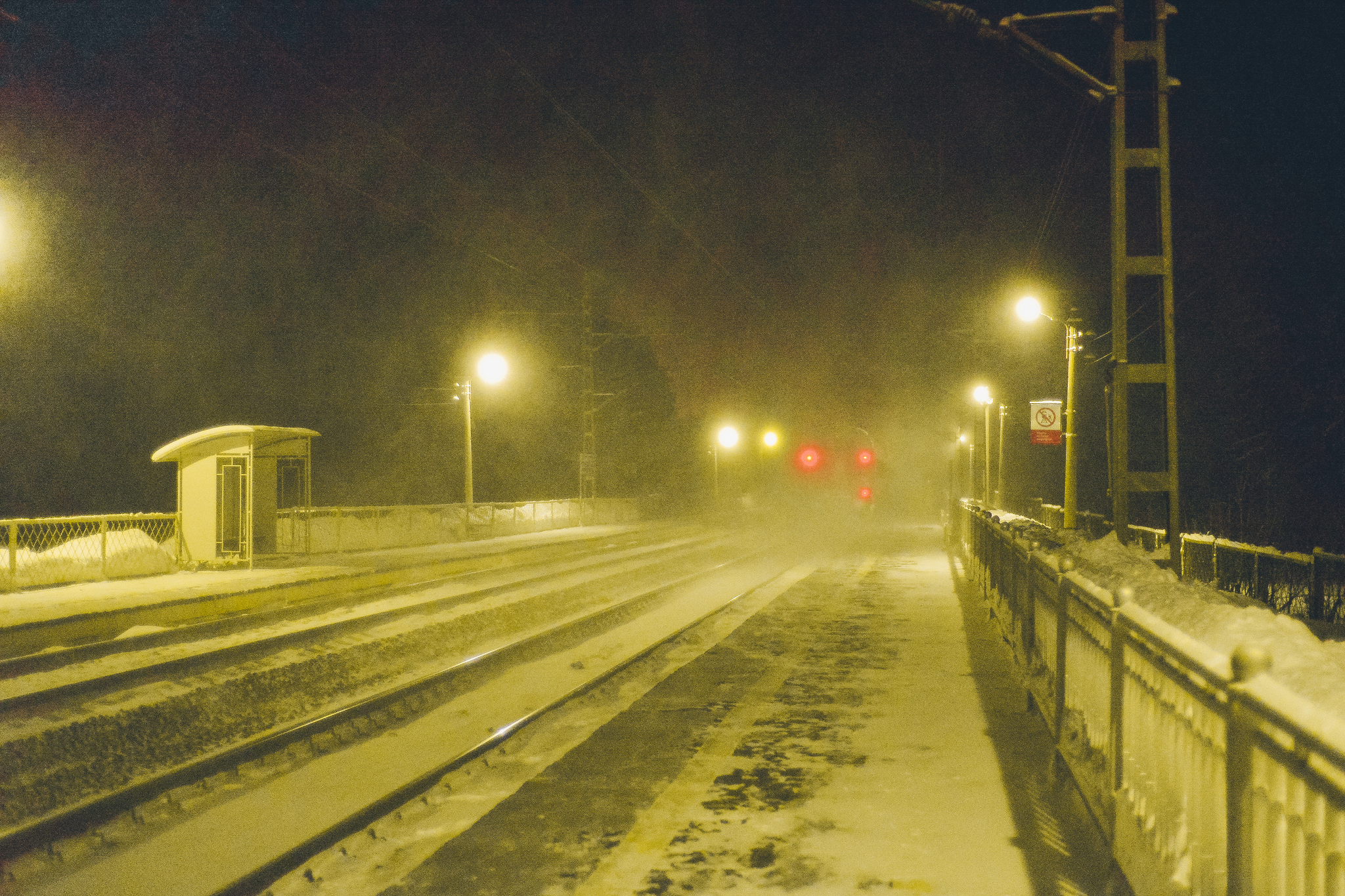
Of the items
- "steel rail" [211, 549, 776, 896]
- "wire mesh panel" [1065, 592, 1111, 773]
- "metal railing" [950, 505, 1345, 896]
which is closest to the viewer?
"metal railing" [950, 505, 1345, 896]

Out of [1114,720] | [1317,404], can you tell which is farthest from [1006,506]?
[1114,720]

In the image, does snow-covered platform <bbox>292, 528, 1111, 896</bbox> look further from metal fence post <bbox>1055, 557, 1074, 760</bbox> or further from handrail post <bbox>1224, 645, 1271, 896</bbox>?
handrail post <bbox>1224, 645, 1271, 896</bbox>

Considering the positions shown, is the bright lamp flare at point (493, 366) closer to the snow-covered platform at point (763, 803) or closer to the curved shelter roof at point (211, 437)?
the curved shelter roof at point (211, 437)

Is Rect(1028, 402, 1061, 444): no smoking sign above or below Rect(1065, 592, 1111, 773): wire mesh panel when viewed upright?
above

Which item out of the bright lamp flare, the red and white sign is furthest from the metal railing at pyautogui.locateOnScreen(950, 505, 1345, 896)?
the bright lamp flare

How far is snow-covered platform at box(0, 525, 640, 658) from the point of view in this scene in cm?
1296

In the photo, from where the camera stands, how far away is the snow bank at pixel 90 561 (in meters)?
17.2

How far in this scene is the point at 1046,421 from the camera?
2434cm

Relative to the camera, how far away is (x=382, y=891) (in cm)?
502

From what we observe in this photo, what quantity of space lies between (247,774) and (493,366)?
2146 centimetres

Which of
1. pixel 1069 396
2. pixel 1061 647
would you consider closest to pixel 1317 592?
pixel 1061 647

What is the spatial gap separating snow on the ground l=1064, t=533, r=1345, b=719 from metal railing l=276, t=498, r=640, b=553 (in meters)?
22.1

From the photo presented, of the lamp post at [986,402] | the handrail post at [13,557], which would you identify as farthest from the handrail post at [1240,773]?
the lamp post at [986,402]

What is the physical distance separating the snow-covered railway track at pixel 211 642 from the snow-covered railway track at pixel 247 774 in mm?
1920
